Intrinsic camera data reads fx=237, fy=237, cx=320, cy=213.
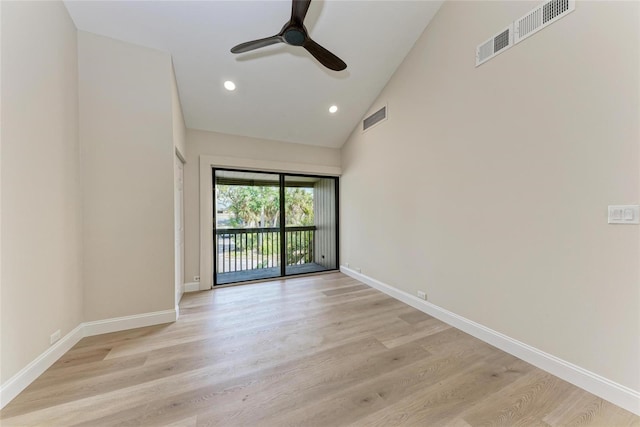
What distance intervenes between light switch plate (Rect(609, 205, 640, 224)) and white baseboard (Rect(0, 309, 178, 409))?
3.82 metres

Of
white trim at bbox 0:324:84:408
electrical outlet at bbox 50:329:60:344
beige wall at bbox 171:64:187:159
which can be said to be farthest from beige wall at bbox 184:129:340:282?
electrical outlet at bbox 50:329:60:344

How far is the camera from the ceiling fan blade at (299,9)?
5.79 feet

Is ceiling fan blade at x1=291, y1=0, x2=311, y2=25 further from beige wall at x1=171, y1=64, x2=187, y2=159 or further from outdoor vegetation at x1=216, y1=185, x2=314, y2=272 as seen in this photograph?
outdoor vegetation at x1=216, y1=185, x2=314, y2=272

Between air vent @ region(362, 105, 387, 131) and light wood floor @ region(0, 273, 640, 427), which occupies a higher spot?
air vent @ region(362, 105, 387, 131)

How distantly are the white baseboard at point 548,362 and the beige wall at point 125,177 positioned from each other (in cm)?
304

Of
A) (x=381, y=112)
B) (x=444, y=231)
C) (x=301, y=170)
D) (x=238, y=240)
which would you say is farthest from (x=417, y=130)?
(x=238, y=240)

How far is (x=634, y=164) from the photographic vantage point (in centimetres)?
143

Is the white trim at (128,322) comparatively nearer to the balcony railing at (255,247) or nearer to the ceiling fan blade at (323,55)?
the balcony railing at (255,247)

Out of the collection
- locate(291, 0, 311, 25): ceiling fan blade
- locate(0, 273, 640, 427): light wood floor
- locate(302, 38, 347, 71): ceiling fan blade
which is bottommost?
locate(0, 273, 640, 427): light wood floor

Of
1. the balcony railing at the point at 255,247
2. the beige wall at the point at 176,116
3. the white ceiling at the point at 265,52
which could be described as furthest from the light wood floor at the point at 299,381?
the white ceiling at the point at 265,52

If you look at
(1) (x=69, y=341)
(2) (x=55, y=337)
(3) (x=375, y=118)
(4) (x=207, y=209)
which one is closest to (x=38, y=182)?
(2) (x=55, y=337)

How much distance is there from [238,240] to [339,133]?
2.68 metres

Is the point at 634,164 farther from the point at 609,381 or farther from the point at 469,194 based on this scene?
the point at 609,381

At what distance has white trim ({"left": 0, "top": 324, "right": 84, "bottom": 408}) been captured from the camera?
1.50 m
